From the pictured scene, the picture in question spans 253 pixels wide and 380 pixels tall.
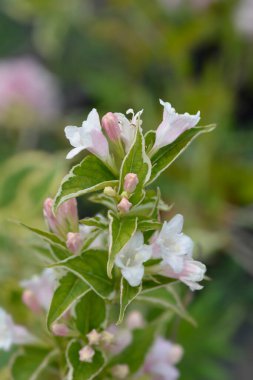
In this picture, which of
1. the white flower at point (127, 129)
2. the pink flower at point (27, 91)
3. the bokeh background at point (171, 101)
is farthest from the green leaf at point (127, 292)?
the pink flower at point (27, 91)

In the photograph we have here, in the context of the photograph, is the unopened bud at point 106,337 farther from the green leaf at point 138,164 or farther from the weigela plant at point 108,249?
the green leaf at point 138,164

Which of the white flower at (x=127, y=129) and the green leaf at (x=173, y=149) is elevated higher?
the white flower at (x=127, y=129)

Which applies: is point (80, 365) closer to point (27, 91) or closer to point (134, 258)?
point (134, 258)

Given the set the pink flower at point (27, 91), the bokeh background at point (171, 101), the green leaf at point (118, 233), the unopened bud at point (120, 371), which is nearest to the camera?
the green leaf at point (118, 233)

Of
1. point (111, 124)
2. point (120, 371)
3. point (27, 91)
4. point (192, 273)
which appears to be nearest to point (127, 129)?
point (111, 124)

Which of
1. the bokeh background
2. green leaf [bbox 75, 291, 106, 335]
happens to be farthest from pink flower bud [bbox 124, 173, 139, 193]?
the bokeh background

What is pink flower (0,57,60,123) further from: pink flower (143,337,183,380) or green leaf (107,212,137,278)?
green leaf (107,212,137,278)

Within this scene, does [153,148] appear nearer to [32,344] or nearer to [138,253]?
[138,253]

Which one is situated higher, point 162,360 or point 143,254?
point 143,254
